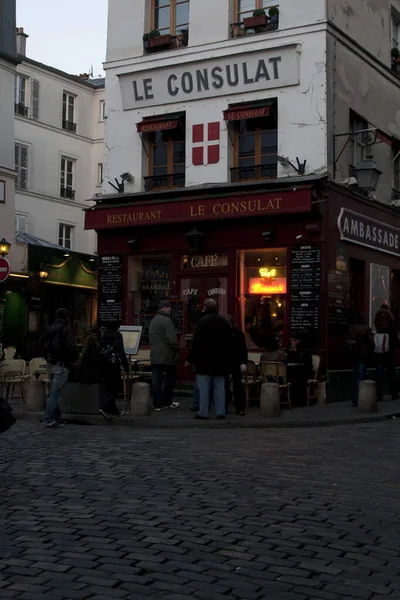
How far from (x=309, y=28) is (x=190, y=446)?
1030 cm

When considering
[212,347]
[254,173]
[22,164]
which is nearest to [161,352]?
[212,347]

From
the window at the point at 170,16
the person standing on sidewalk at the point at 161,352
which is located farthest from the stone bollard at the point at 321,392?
the window at the point at 170,16

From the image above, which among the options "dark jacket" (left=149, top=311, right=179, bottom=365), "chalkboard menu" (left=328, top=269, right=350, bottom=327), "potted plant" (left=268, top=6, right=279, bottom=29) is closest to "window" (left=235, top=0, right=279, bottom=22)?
"potted plant" (left=268, top=6, right=279, bottom=29)

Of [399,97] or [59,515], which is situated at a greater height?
[399,97]

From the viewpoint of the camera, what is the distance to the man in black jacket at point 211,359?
1302cm

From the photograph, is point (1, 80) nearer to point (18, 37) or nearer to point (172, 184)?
point (18, 37)

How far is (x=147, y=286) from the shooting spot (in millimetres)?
18906

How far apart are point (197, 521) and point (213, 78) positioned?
537 inches

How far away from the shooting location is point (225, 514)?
20.7 ft

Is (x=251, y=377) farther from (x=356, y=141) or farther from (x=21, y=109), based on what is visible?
(x=21, y=109)

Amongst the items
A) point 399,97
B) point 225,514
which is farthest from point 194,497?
point 399,97

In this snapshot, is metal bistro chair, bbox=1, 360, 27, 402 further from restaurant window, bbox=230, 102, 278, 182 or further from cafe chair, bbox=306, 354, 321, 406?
restaurant window, bbox=230, 102, 278, 182

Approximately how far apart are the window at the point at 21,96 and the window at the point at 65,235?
188 inches

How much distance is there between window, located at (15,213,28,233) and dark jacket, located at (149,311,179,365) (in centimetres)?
1962
